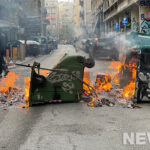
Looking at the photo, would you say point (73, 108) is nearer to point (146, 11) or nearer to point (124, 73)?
point (124, 73)

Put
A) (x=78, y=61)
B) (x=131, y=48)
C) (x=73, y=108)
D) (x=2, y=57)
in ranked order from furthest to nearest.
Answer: (x=2, y=57), (x=131, y=48), (x=78, y=61), (x=73, y=108)

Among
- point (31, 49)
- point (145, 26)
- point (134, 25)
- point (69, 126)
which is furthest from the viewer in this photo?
point (134, 25)

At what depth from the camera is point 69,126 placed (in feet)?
19.2

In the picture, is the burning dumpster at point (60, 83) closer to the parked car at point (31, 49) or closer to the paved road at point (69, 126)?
the paved road at point (69, 126)

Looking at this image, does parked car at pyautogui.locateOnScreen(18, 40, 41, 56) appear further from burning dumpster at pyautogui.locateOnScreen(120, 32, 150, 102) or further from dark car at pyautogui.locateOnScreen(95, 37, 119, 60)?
burning dumpster at pyautogui.locateOnScreen(120, 32, 150, 102)

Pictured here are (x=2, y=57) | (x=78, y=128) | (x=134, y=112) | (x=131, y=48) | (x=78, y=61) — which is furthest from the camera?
(x=2, y=57)

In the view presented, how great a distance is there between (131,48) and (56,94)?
96.8 inches

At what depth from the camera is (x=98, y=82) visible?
1003 centimetres

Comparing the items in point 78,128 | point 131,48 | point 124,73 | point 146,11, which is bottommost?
point 78,128

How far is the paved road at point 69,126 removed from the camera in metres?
4.80

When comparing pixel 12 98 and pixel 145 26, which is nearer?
pixel 12 98

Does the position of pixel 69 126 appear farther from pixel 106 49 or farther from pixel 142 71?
pixel 106 49

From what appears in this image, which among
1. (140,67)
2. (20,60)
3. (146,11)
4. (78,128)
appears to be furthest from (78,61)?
(146,11)

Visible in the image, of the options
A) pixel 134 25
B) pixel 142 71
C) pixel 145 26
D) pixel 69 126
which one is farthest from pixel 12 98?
pixel 134 25
